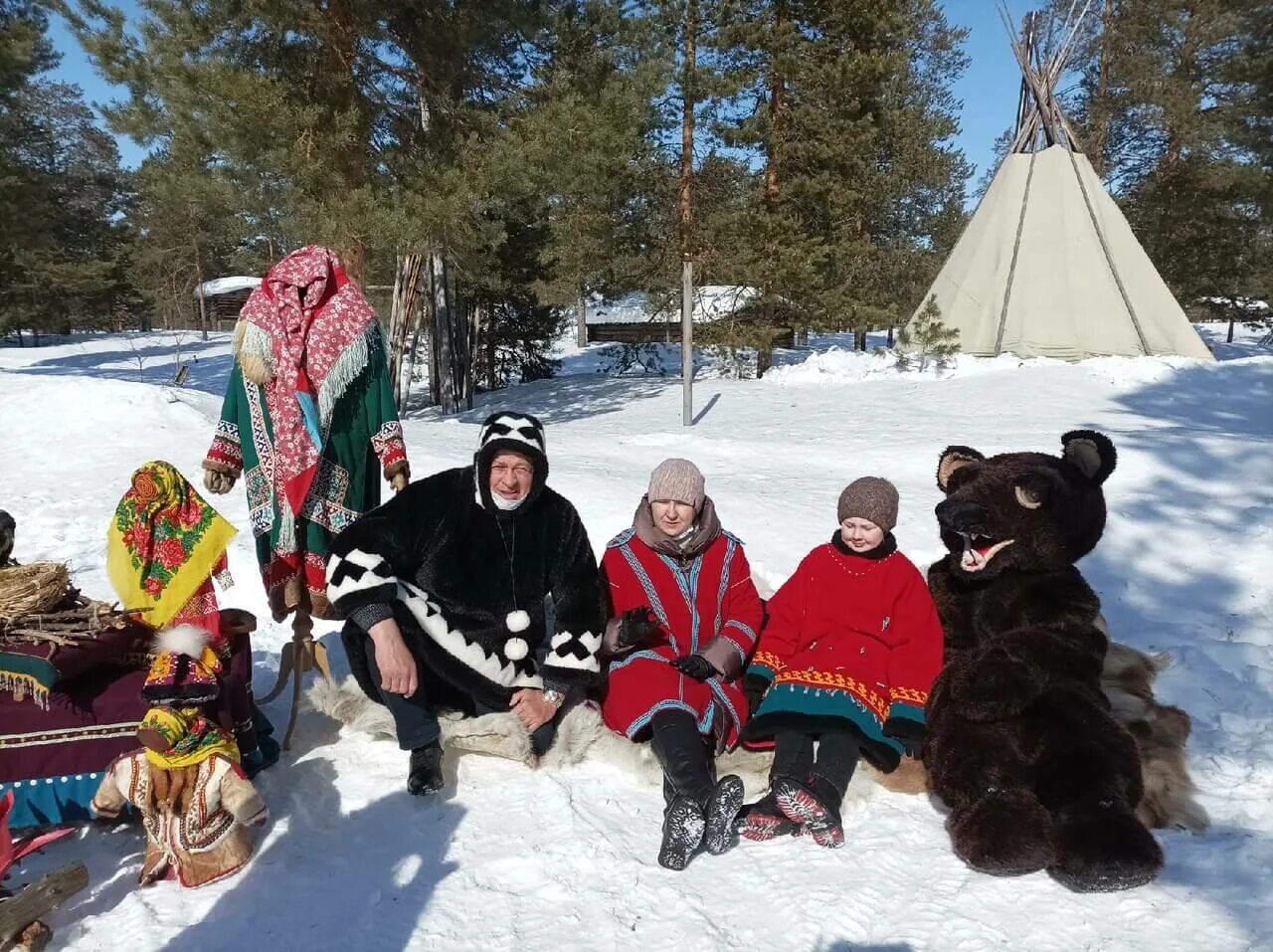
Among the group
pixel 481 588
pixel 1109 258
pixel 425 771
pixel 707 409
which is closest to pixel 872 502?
pixel 481 588

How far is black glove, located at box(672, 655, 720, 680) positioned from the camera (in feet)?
8.79

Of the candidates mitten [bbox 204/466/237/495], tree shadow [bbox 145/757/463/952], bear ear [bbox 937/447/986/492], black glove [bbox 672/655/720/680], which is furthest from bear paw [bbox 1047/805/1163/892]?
mitten [bbox 204/466/237/495]

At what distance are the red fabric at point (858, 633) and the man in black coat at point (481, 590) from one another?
26.7 inches

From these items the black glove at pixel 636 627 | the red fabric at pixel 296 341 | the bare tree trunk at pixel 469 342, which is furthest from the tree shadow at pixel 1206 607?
the bare tree trunk at pixel 469 342

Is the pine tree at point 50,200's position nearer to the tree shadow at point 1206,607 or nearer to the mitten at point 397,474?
the mitten at point 397,474

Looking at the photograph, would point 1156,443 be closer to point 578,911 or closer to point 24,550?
point 578,911

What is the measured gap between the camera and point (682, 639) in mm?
2895

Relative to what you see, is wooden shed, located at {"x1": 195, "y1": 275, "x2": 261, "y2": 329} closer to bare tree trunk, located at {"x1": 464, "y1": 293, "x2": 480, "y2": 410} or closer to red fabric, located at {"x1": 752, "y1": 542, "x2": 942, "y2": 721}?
bare tree trunk, located at {"x1": 464, "y1": 293, "x2": 480, "y2": 410}

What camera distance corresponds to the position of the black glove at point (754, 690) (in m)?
2.78

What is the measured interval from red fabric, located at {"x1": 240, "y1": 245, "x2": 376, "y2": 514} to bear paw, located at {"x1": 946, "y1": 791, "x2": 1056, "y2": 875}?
2.41m

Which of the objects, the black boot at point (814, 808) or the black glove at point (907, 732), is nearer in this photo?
the black boot at point (814, 808)

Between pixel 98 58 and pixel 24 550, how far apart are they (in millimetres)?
5651

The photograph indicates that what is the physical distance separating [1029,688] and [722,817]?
3.25 ft

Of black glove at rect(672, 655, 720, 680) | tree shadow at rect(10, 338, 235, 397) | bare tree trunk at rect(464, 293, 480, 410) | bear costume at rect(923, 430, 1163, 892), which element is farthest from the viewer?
tree shadow at rect(10, 338, 235, 397)
